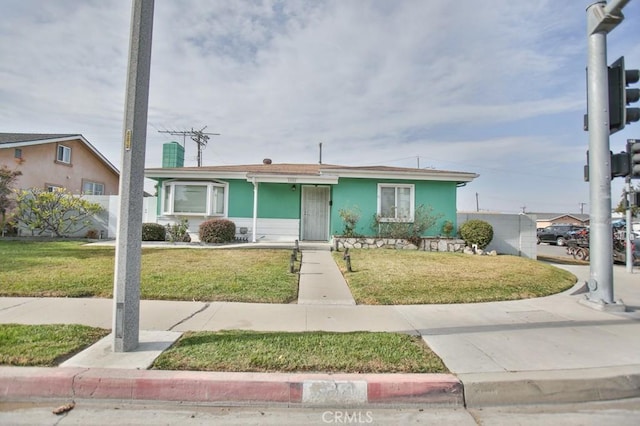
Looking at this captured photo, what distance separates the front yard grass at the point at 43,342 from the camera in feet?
11.2

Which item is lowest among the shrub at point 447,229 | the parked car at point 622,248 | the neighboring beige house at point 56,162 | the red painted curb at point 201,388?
the red painted curb at point 201,388

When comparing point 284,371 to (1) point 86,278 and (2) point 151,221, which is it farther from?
(2) point 151,221

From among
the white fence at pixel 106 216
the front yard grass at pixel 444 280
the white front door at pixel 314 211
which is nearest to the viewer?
the front yard grass at pixel 444 280

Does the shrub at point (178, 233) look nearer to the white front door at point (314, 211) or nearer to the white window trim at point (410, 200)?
the white front door at point (314, 211)

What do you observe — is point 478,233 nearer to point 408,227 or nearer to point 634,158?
point 408,227

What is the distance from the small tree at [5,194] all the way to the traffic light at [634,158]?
19.8 meters

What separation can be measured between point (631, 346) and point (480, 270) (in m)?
4.69

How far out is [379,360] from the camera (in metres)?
3.53

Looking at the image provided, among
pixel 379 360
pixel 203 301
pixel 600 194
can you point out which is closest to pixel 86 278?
pixel 203 301

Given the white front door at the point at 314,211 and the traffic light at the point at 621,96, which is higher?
the traffic light at the point at 621,96

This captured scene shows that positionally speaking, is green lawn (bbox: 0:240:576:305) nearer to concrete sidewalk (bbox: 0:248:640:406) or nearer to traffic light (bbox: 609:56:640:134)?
concrete sidewalk (bbox: 0:248:640:406)

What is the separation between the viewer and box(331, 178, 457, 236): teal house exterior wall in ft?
46.2

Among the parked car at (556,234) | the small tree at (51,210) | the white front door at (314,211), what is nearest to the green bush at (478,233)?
the white front door at (314,211)

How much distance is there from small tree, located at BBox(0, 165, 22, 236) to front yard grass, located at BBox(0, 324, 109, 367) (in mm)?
13111
